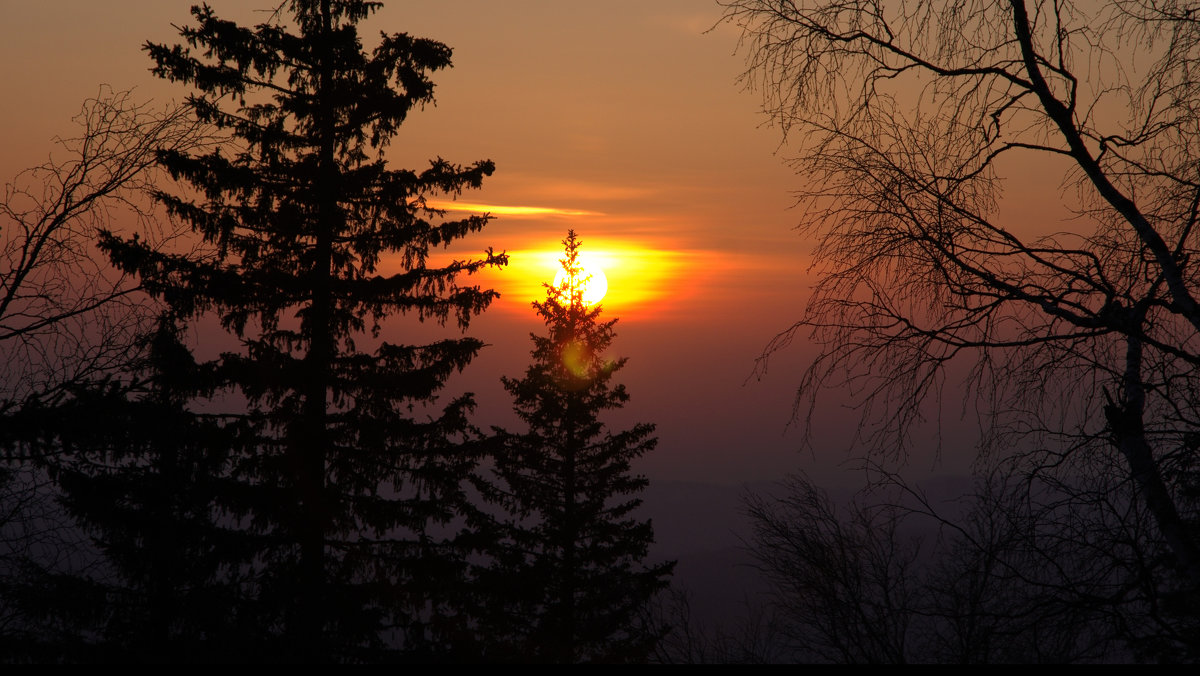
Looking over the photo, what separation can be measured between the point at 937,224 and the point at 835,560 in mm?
4832

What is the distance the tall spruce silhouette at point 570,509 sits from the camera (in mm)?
24953

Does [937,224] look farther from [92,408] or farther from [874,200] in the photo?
[92,408]

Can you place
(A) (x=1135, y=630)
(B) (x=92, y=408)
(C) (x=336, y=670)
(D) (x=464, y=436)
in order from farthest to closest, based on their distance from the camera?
(D) (x=464, y=436) → (B) (x=92, y=408) → (A) (x=1135, y=630) → (C) (x=336, y=670)

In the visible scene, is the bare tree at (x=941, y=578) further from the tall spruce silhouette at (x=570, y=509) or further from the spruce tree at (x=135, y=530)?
the tall spruce silhouette at (x=570, y=509)

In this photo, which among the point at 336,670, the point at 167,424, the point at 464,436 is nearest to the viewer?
the point at 336,670

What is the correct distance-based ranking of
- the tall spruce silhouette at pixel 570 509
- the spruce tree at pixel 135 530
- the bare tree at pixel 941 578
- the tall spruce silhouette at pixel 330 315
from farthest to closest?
the tall spruce silhouette at pixel 570 509 → the tall spruce silhouette at pixel 330 315 → the spruce tree at pixel 135 530 → the bare tree at pixel 941 578

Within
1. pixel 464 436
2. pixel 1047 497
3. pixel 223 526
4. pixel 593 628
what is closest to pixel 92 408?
pixel 1047 497

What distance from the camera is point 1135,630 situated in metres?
5.70

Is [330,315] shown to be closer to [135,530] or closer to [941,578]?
[135,530]

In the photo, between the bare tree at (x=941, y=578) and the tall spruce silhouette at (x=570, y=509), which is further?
the tall spruce silhouette at (x=570, y=509)

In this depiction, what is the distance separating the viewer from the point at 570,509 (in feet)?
87.6

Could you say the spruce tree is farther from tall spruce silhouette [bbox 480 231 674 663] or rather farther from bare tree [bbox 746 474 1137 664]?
tall spruce silhouette [bbox 480 231 674 663]

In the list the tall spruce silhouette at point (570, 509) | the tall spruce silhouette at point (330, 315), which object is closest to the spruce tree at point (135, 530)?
the tall spruce silhouette at point (330, 315)

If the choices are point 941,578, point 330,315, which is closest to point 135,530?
point 330,315
